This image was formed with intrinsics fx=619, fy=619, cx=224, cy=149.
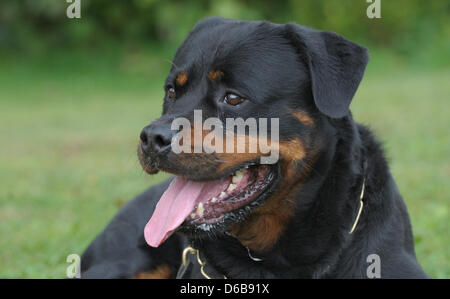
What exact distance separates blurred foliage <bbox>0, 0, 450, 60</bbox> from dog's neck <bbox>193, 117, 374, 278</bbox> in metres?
12.8

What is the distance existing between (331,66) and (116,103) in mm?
12103

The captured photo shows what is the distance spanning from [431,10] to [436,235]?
13.4 metres

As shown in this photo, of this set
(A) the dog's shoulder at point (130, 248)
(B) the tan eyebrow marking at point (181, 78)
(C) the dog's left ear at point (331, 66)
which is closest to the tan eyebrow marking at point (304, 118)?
(C) the dog's left ear at point (331, 66)

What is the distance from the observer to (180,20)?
17828mm

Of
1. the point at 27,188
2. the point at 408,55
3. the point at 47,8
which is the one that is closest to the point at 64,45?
the point at 47,8

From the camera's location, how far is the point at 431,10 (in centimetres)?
1673

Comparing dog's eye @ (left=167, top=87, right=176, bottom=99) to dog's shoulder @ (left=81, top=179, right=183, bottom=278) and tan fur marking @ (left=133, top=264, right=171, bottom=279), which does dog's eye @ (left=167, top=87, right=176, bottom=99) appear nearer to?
dog's shoulder @ (left=81, top=179, right=183, bottom=278)

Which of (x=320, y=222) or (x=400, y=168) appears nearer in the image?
(x=320, y=222)

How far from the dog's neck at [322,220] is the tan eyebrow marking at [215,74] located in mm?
627

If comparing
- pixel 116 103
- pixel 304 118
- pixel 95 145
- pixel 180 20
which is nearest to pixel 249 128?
pixel 304 118

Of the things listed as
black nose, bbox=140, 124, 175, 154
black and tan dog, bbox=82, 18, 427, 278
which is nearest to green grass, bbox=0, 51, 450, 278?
black and tan dog, bbox=82, 18, 427, 278

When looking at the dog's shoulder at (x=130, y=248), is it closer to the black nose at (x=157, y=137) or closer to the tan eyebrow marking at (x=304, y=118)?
the black nose at (x=157, y=137)

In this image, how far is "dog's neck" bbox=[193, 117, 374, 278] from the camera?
3102 mm
